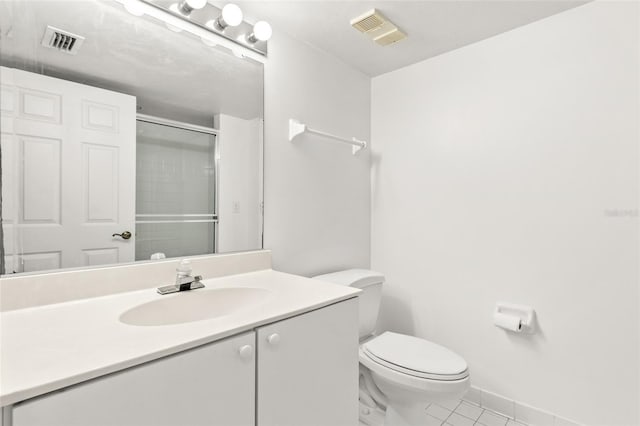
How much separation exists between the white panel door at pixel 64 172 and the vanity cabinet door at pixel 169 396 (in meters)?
0.62

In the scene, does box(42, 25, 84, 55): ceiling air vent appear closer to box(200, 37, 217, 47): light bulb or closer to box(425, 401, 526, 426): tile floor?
box(200, 37, 217, 47): light bulb

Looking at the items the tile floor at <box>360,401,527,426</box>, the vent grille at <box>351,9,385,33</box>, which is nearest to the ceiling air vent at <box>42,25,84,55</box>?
the vent grille at <box>351,9,385,33</box>

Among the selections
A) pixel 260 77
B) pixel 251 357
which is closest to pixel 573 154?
pixel 260 77

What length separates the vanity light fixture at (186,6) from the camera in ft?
4.15

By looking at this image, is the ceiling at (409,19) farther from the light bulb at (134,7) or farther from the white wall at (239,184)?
the white wall at (239,184)

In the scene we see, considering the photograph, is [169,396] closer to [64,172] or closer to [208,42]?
[64,172]

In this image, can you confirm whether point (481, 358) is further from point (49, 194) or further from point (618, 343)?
point (49, 194)

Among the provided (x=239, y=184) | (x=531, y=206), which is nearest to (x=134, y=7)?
(x=239, y=184)

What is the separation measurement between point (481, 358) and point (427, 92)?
1592mm

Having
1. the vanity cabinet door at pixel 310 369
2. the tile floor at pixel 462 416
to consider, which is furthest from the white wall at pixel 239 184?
the tile floor at pixel 462 416

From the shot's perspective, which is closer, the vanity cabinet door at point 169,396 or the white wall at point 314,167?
the vanity cabinet door at point 169,396

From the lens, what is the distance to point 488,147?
5.87 feet

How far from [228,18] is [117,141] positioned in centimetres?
69

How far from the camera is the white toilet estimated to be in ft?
4.29
